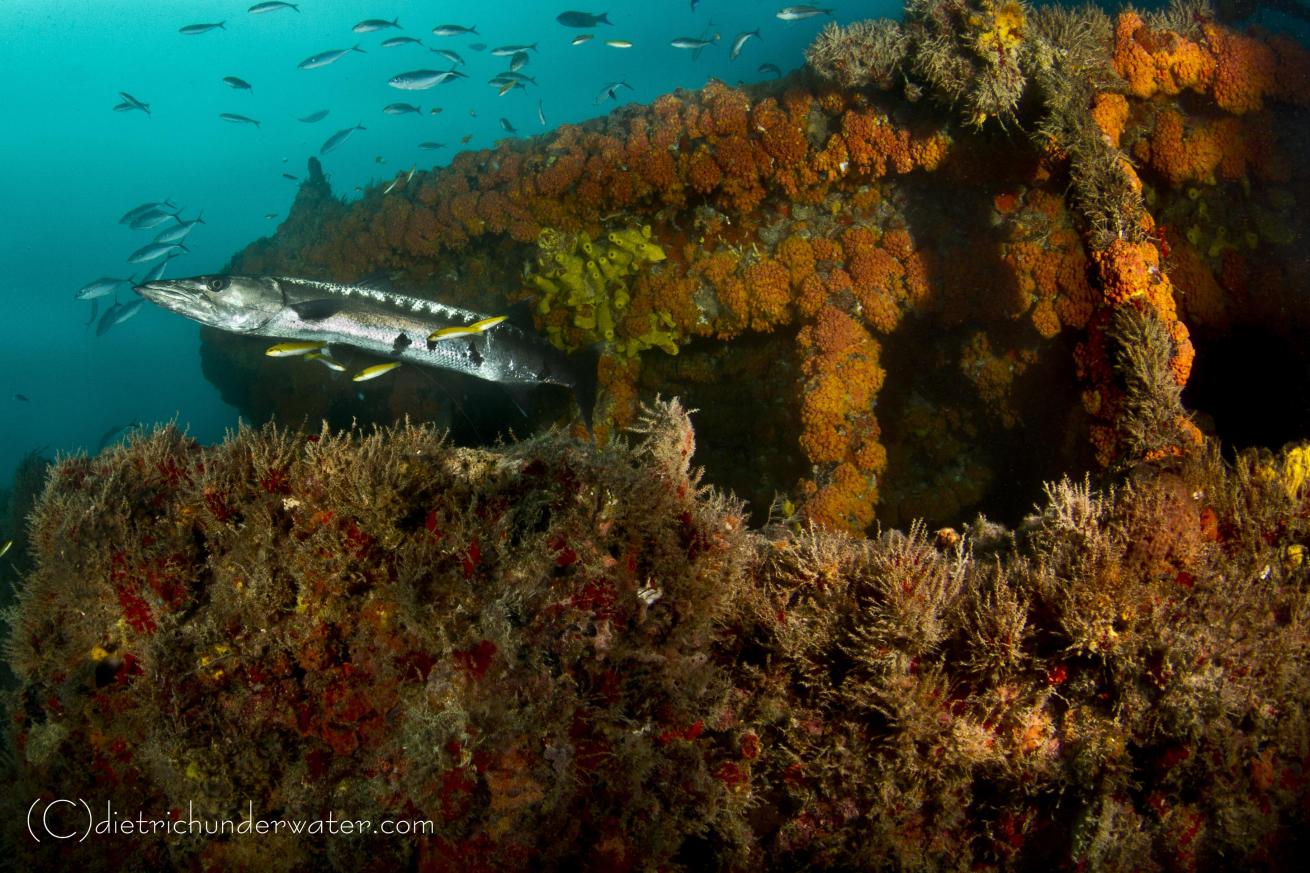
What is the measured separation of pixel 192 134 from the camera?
10188 cm

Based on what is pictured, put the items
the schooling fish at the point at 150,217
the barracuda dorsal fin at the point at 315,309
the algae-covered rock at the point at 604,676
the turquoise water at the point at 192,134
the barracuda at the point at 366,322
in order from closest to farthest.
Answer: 1. the algae-covered rock at the point at 604,676
2. the barracuda at the point at 366,322
3. the barracuda dorsal fin at the point at 315,309
4. the schooling fish at the point at 150,217
5. the turquoise water at the point at 192,134

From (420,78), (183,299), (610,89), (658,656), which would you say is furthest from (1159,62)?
(610,89)

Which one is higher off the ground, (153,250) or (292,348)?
(292,348)

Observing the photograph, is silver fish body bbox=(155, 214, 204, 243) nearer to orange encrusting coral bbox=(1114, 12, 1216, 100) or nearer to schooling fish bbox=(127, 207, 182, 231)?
schooling fish bbox=(127, 207, 182, 231)

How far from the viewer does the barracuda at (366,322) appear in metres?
5.64

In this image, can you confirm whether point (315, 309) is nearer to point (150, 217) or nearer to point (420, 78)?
point (420, 78)

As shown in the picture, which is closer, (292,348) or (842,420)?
(292,348)

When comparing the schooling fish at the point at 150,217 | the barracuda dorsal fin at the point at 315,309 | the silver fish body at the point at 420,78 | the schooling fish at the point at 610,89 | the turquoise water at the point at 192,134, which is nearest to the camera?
the barracuda dorsal fin at the point at 315,309

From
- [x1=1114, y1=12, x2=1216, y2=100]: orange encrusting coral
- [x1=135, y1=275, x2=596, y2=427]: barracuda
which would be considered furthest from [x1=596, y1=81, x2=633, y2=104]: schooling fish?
[x1=1114, y1=12, x2=1216, y2=100]: orange encrusting coral

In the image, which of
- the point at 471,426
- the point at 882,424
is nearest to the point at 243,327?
the point at 471,426

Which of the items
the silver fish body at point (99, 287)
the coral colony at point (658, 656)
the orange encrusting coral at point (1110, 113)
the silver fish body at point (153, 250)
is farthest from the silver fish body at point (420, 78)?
the orange encrusting coral at point (1110, 113)

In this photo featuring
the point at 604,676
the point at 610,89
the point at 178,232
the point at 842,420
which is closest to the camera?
the point at 604,676

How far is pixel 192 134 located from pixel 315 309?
135 metres

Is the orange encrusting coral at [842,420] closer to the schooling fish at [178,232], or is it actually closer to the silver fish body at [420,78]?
the silver fish body at [420,78]
